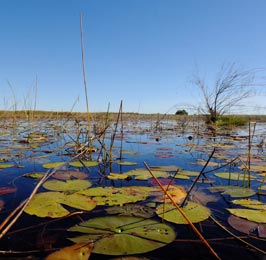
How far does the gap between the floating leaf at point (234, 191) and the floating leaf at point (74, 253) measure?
0.95 meters

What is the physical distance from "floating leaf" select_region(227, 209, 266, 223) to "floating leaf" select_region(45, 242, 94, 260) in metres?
0.68

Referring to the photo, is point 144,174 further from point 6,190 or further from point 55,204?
point 6,190

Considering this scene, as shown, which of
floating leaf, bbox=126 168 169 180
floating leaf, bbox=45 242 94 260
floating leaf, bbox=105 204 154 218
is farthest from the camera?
floating leaf, bbox=126 168 169 180

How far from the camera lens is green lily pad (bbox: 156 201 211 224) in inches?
38.9

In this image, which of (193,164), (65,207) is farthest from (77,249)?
(193,164)

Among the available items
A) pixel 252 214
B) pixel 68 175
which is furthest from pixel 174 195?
pixel 68 175

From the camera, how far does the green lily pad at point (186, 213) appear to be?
0.99 metres

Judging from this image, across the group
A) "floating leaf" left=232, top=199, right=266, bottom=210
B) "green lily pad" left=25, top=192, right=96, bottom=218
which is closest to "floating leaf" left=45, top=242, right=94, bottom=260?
"green lily pad" left=25, top=192, right=96, bottom=218

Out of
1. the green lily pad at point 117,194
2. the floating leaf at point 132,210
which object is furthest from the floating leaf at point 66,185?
the floating leaf at point 132,210

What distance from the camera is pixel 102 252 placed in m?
0.74

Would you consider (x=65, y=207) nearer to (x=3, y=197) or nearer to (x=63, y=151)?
(x=3, y=197)

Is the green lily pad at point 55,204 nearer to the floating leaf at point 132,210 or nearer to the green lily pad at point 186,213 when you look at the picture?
the floating leaf at point 132,210

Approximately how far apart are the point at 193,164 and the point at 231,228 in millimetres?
1354

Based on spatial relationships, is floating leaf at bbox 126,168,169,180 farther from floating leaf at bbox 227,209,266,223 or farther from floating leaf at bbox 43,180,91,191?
floating leaf at bbox 227,209,266,223
